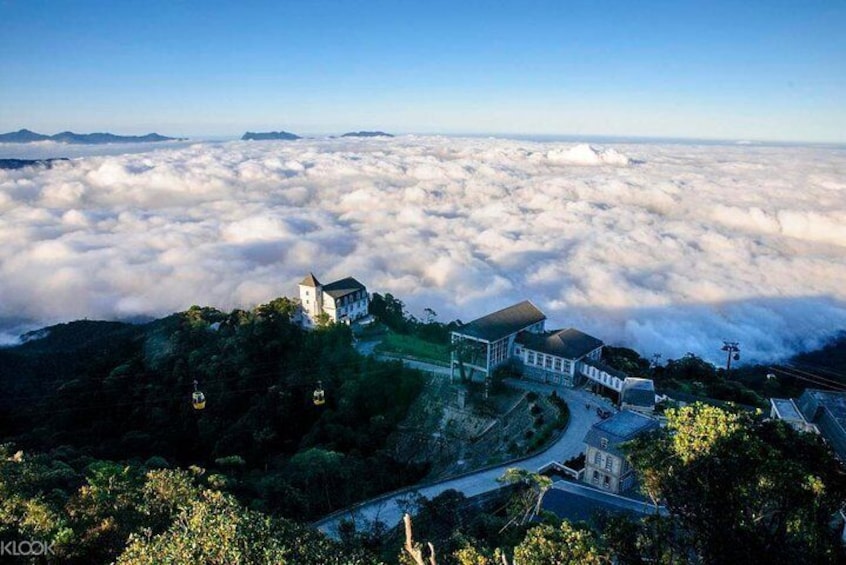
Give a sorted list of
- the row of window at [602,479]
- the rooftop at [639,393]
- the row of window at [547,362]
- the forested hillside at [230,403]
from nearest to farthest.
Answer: the row of window at [602,479]
the rooftop at [639,393]
the forested hillside at [230,403]
the row of window at [547,362]

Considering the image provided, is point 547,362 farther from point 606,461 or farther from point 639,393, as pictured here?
point 606,461

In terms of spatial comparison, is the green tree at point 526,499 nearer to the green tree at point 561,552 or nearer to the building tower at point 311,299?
the green tree at point 561,552

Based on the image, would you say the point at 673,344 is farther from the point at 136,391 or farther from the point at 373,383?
the point at 136,391

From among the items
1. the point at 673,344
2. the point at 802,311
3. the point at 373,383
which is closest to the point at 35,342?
the point at 373,383

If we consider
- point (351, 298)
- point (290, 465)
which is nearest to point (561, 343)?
point (351, 298)

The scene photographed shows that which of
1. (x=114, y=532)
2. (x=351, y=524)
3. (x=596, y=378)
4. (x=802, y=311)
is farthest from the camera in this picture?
(x=802, y=311)

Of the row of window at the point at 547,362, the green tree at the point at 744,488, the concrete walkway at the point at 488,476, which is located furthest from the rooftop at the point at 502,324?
the green tree at the point at 744,488
